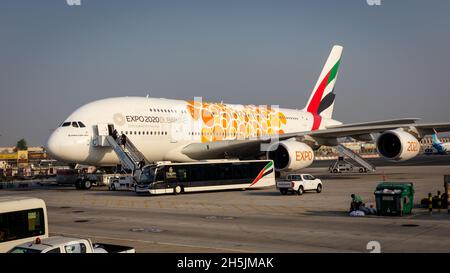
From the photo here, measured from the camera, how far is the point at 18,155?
389ft

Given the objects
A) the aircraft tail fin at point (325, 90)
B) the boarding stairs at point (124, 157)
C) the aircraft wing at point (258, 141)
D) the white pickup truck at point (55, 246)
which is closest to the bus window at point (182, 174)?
the boarding stairs at point (124, 157)

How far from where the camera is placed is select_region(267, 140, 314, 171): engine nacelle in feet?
123

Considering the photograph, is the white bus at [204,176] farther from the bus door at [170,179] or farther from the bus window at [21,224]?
the bus window at [21,224]

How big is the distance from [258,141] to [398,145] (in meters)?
10.7

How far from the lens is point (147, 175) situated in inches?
1335

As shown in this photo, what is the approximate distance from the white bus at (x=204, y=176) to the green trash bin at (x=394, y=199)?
15626 millimetres

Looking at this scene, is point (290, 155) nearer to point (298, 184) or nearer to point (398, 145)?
point (298, 184)

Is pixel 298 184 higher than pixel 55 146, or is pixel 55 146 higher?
pixel 55 146

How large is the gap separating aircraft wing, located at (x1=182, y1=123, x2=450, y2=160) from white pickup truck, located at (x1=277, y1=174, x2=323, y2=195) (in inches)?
320

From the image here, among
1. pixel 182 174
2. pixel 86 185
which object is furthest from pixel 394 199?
pixel 86 185

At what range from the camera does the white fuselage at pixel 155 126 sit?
120 feet

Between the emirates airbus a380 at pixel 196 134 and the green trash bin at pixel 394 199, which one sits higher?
the emirates airbus a380 at pixel 196 134

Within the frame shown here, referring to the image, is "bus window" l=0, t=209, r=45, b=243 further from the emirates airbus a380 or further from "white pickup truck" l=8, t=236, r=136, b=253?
the emirates airbus a380
